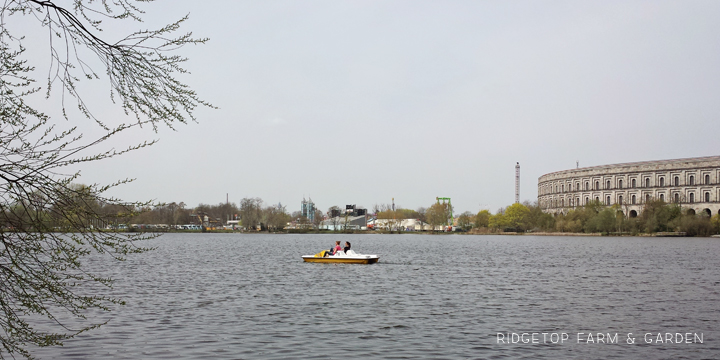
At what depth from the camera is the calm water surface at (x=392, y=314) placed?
1612 cm

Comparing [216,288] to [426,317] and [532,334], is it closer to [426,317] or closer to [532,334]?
[426,317]

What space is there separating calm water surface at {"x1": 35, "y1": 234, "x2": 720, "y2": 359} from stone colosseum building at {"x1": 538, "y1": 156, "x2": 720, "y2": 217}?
111 meters

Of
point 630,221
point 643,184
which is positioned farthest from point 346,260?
point 643,184

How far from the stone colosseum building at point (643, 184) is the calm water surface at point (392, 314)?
4370 inches

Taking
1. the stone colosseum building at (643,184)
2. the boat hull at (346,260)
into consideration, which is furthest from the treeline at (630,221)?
the boat hull at (346,260)

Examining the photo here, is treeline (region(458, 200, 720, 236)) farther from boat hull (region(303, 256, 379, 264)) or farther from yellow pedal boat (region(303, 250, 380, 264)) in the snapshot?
yellow pedal boat (region(303, 250, 380, 264))

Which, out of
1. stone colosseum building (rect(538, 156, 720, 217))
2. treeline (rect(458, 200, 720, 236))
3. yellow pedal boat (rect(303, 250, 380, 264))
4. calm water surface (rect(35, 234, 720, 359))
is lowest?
calm water surface (rect(35, 234, 720, 359))

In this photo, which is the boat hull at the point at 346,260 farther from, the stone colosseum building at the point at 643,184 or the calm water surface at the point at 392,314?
the stone colosseum building at the point at 643,184

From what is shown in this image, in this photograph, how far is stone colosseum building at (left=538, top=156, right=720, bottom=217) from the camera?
13450cm

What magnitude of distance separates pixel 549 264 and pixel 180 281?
3077 cm

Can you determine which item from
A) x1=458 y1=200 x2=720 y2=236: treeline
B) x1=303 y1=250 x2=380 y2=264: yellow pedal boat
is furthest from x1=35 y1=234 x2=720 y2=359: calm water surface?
x1=458 y1=200 x2=720 y2=236: treeline

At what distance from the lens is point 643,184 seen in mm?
145125

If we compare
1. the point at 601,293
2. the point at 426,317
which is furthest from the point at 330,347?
the point at 601,293

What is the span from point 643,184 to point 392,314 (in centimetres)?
14235
